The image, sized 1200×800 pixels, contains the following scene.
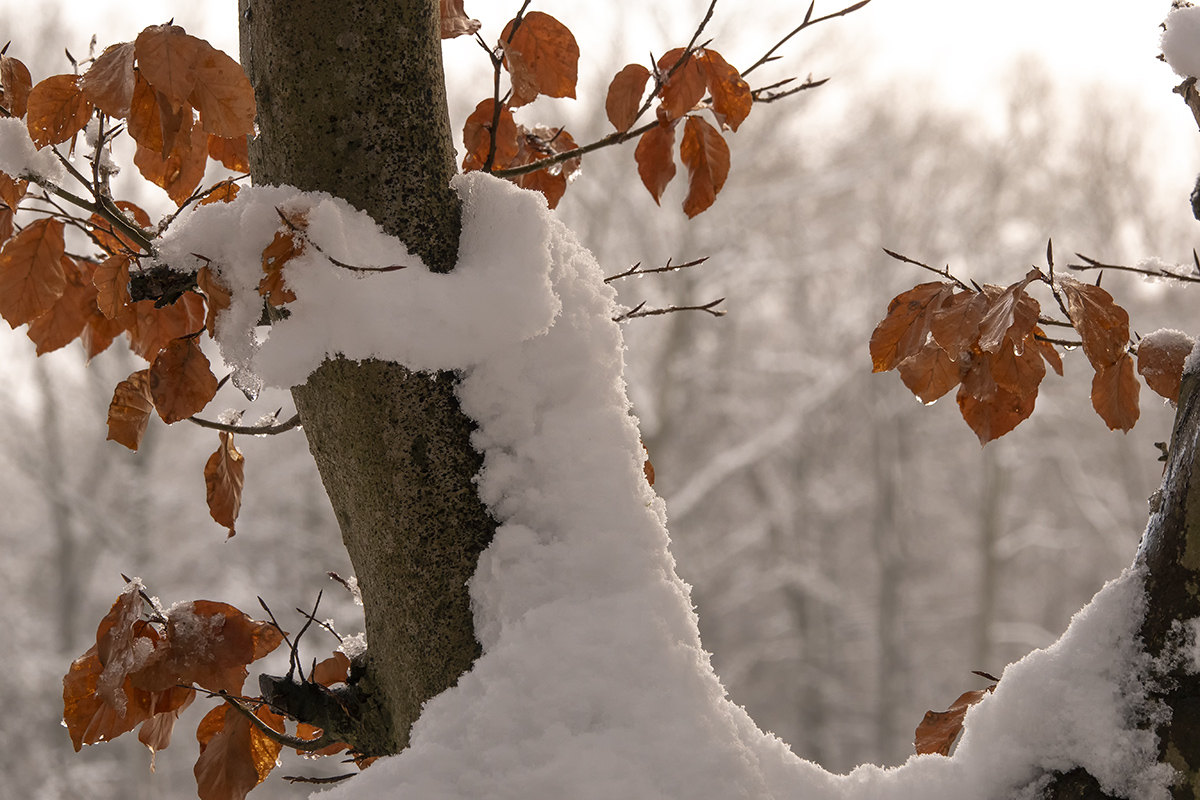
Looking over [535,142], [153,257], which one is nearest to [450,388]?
[153,257]

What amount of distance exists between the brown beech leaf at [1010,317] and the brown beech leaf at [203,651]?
896 millimetres

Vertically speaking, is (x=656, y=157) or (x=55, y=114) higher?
(x=656, y=157)

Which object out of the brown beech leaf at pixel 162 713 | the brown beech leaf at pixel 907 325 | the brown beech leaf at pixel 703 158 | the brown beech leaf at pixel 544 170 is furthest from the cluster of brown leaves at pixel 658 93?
the brown beech leaf at pixel 162 713

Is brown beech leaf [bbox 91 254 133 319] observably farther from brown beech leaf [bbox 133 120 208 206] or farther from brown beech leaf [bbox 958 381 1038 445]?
brown beech leaf [bbox 958 381 1038 445]

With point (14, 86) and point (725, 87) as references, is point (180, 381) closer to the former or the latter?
point (14, 86)

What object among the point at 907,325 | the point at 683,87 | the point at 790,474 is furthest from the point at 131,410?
the point at 790,474

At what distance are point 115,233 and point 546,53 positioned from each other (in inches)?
24.6

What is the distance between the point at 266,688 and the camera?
866 mm

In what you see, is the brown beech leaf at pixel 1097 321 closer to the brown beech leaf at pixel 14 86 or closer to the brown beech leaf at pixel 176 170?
the brown beech leaf at pixel 176 170

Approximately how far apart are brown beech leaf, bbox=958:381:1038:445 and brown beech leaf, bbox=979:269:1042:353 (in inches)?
5.3

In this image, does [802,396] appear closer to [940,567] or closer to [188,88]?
[940,567]

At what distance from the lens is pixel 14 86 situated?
95 cm

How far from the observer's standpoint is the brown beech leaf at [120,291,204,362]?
111cm

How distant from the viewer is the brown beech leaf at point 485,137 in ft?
3.96
